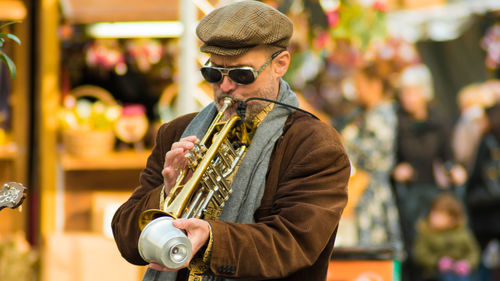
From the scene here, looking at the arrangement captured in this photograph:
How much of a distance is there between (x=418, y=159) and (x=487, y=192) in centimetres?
73

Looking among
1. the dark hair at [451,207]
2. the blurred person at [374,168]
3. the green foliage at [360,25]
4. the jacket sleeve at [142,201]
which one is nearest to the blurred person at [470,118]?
the dark hair at [451,207]

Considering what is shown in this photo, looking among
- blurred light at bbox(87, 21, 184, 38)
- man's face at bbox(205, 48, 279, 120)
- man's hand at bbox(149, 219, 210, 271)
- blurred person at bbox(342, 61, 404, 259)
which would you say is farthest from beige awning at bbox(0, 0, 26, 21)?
man's hand at bbox(149, 219, 210, 271)

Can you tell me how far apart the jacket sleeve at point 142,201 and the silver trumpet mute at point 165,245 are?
26 centimetres

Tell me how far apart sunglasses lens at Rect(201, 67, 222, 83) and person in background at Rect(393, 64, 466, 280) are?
214 inches

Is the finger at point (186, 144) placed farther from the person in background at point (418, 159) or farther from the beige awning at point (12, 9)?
the person in background at point (418, 159)

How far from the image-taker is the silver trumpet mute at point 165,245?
1.91m

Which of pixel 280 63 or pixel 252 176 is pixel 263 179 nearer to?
pixel 252 176

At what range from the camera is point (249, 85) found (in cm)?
231

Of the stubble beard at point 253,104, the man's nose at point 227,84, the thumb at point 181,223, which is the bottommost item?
the thumb at point 181,223

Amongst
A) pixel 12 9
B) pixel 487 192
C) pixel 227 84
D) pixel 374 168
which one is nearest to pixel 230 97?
pixel 227 84

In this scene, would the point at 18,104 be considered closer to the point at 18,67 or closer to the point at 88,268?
the point at 18,67

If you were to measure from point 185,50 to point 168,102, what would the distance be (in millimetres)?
1748

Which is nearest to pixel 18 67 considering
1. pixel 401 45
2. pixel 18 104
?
pixel 18 104

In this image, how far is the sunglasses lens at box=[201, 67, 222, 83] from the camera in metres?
2.28
